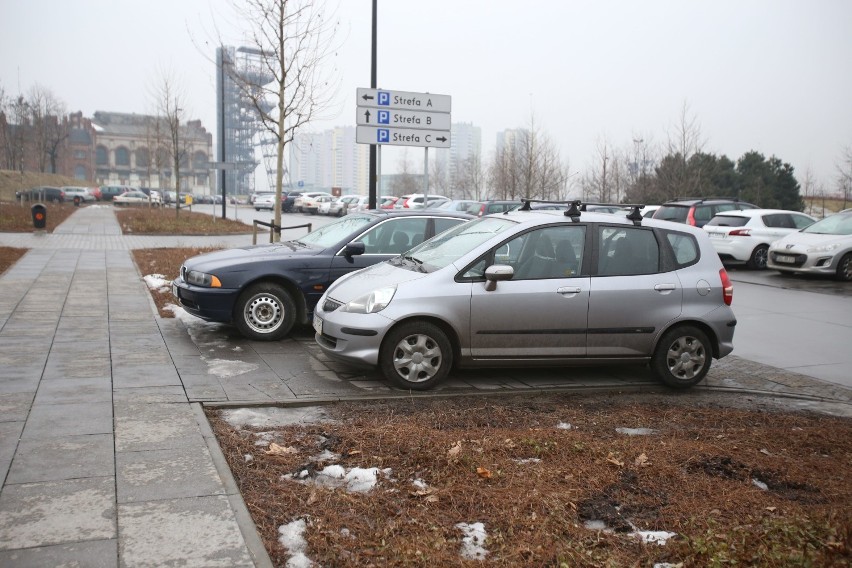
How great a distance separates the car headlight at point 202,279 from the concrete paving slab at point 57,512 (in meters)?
4.49

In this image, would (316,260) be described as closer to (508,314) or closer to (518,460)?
(508,314)

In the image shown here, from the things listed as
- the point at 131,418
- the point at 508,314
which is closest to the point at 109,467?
the point at 131,418

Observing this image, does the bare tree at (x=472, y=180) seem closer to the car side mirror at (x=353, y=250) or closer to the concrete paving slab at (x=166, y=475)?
the car side mirror at (x=353, y=250)

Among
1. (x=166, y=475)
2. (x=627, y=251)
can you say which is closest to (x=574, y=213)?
(x=627, y=251)

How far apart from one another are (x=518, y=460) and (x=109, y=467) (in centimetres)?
257

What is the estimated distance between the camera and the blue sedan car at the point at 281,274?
890cm

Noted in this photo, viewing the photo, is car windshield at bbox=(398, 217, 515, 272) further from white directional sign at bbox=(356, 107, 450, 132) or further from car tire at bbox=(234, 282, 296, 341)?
white directional sign at bbox=(356, 107, 450, 132)

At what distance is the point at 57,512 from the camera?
405cm

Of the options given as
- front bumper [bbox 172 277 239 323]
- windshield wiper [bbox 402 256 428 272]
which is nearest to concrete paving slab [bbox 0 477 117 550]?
windshield wiper [bbox 402 256 428 272]

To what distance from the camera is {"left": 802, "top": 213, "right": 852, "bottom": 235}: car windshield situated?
708 inches

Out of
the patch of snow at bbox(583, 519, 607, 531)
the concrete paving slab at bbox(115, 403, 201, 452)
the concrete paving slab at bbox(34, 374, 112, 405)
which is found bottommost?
the patch of snow at bbox(583, 519, 607, 531)

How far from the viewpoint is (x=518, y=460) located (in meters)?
5.08

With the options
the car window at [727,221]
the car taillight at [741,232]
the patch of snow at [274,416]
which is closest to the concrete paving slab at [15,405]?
the patch of snow at [274,416]

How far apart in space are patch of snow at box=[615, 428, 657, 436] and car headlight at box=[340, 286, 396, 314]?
7.61ft
